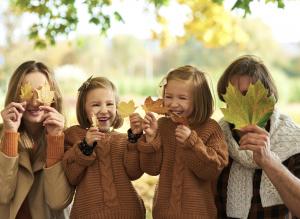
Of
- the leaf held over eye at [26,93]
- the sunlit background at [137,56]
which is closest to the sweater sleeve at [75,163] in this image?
the leaf held over eye at [26,93]

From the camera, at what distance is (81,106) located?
9.01ft

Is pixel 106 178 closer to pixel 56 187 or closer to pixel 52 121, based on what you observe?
pixel 56 187

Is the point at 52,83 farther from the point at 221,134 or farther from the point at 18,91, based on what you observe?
the point at 221,134

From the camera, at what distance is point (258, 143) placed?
2264mm

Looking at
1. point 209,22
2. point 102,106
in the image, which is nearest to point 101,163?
point 102,106

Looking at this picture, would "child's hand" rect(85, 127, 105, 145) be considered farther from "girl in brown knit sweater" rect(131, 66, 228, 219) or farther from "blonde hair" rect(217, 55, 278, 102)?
"blonde hair" rect(217, 55, 278, 102)

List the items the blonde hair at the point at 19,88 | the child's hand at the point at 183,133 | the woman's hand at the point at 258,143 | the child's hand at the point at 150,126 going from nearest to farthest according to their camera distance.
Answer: the woman's hand at the point at 258,143 → the child's hand at the point at 183,133 → the child's hand at the point at 150,126 → the blonde hair at the point at 19,88

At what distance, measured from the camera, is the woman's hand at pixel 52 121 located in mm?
2637

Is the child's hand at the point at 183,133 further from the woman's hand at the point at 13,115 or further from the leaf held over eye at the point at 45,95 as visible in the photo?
the woman's hand at the point at 13,115

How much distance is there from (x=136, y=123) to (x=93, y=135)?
213 millimetres

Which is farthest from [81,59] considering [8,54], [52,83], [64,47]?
[52,83]

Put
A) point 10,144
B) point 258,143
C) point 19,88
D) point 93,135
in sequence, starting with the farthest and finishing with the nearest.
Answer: point 19,88, point 10,144, point 93,135, point 258,143

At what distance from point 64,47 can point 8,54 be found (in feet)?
7.55

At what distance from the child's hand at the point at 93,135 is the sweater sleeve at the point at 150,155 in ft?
0.62
